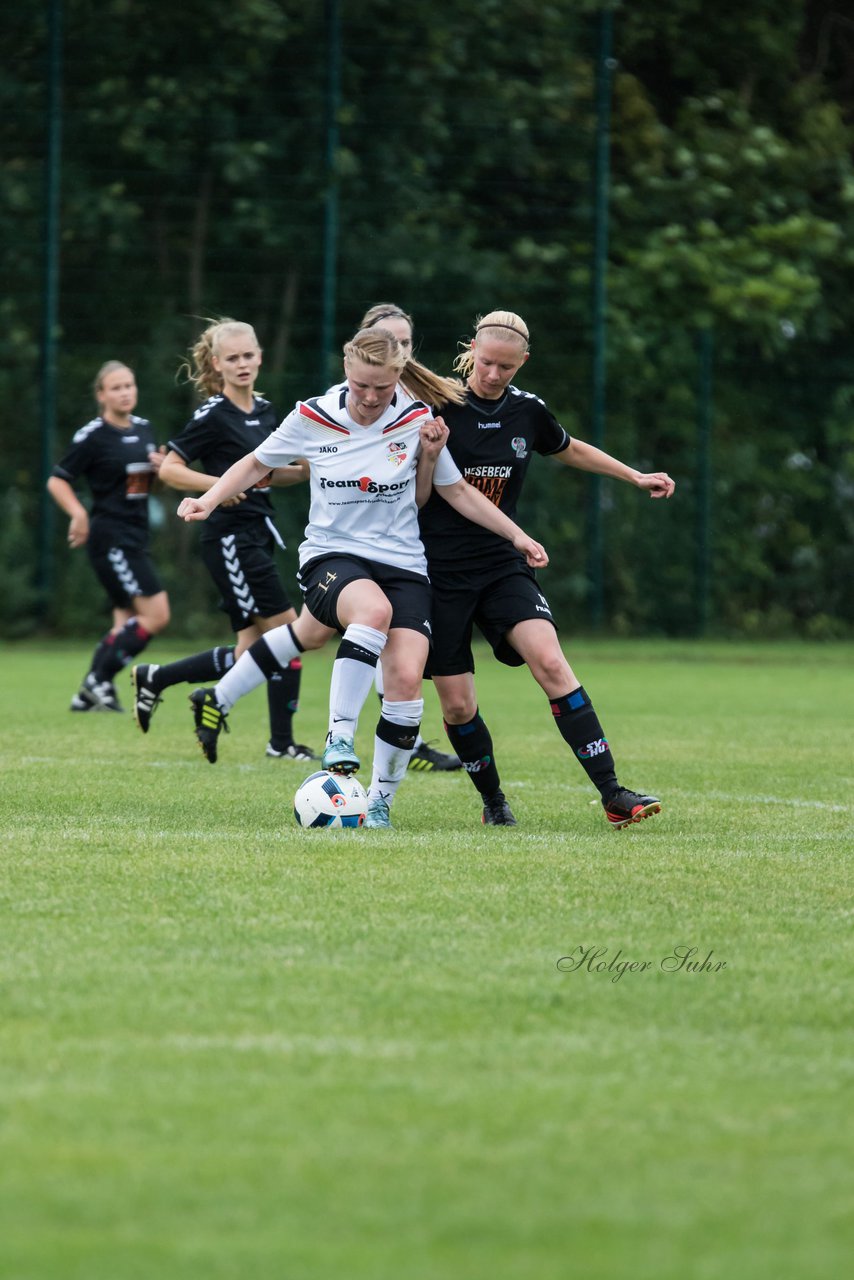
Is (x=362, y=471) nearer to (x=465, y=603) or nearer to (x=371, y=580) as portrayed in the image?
(x=371, y=580)

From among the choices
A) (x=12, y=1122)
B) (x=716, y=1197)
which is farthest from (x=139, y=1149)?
(x=716, y=1197)

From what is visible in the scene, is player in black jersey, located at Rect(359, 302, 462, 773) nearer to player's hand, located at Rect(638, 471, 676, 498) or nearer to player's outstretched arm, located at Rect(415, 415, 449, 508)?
player's outstretched arm, located at Rect(415, 415, 449, 508)

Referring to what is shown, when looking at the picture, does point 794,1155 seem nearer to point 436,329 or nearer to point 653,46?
point 436,329

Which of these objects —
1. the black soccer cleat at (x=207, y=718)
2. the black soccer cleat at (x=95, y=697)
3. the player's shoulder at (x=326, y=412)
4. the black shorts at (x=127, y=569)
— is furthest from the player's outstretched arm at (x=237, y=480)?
the black shorts at (x=127, y=569)

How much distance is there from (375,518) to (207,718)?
4.99 feet

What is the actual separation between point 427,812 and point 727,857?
148 cm

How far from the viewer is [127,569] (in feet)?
38.3

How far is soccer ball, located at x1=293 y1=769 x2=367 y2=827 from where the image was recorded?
622 centimetres

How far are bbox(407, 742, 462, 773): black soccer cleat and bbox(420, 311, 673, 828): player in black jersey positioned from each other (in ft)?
6.24

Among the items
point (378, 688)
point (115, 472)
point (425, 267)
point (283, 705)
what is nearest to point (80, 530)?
point (115, 472)

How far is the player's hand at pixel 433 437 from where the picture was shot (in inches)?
252

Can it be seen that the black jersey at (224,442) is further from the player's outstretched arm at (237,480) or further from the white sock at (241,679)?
the player's outstretched arm at (237,480)

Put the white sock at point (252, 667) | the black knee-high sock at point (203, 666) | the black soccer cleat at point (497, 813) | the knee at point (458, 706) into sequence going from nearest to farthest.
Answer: the black soccer cleat at point (497, 813) < the knee at point (458, 706) < the white sock at point (252, 667) < the black knee-high sock at point (203, 666)

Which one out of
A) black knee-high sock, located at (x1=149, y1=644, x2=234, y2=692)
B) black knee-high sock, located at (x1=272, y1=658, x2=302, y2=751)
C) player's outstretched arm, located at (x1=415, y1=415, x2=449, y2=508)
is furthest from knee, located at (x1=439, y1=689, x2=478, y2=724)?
black knee-high sock, located at (x1=272, y1=658, x2=302, y2=751)
